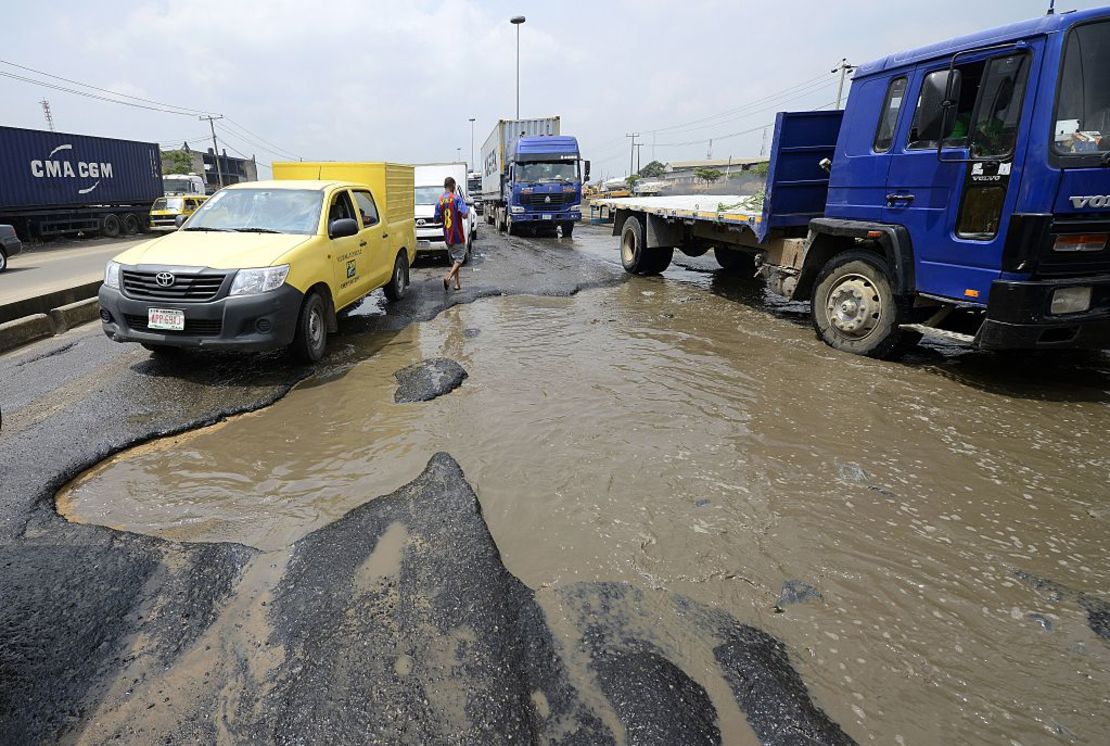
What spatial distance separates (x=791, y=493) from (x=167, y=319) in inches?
195

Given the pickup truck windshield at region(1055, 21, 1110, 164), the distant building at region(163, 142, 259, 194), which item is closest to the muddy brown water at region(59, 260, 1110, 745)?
the pickup truck windshield at region(1055, 21, 1110, 164)

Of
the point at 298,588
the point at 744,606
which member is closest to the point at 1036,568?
the point at 744,606

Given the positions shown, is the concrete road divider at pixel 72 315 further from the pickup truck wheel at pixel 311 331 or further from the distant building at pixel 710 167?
the distant building at pixel 710 167

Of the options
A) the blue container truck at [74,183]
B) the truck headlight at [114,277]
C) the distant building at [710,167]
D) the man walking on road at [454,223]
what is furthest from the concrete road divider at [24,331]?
the distant building at [710,167]

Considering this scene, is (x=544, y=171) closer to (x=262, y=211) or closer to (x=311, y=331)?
(x=262, y=211)

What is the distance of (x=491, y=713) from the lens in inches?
79.4

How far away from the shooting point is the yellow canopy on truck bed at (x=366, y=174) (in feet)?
31.2

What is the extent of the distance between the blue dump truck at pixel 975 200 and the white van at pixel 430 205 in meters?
6.51

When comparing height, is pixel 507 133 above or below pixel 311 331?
above

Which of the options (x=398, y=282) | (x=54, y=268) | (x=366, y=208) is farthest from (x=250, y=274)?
(x=54, y=268)

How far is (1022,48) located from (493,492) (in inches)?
198

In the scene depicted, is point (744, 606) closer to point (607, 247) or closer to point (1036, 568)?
point (1036, 568)

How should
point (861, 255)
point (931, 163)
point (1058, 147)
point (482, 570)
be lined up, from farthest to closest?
1. point (861, 255)
2. point (931, 163)
3. point (1058, 147)
4. point (482, 570)

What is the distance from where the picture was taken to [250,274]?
5.08 m
